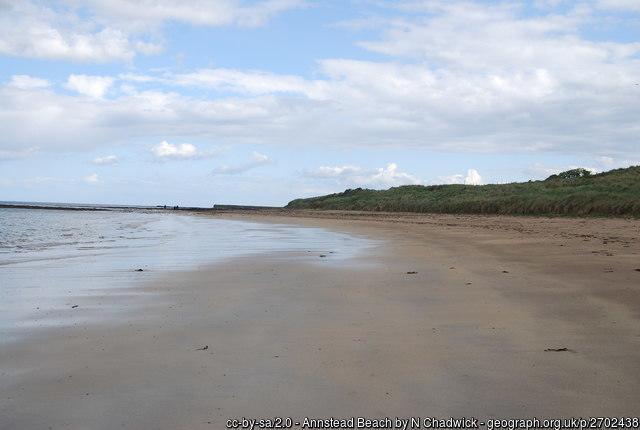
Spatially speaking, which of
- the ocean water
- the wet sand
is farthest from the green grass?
the wet sand

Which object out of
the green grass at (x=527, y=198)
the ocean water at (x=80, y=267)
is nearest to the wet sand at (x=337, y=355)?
the ocean water at (x=80, y=267)

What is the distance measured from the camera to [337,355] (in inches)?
186

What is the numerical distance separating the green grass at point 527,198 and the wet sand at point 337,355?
79.4 ft

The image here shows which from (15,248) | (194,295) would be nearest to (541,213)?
(15,248)

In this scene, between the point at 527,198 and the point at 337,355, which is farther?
the point at 527,198

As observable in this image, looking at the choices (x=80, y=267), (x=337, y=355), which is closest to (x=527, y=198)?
(x=80, y=267)

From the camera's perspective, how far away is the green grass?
31.0 meters

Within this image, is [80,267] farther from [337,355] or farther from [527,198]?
[527,198]

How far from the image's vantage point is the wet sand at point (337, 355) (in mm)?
→ 3617

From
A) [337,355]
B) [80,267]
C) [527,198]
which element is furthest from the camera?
[527,198]

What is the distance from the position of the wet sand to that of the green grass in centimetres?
2420

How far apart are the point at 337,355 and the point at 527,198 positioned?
36545mm

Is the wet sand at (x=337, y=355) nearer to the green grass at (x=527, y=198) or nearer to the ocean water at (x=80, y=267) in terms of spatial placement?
the ocean water at (x=80, y=267)

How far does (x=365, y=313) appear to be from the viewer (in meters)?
6.43
